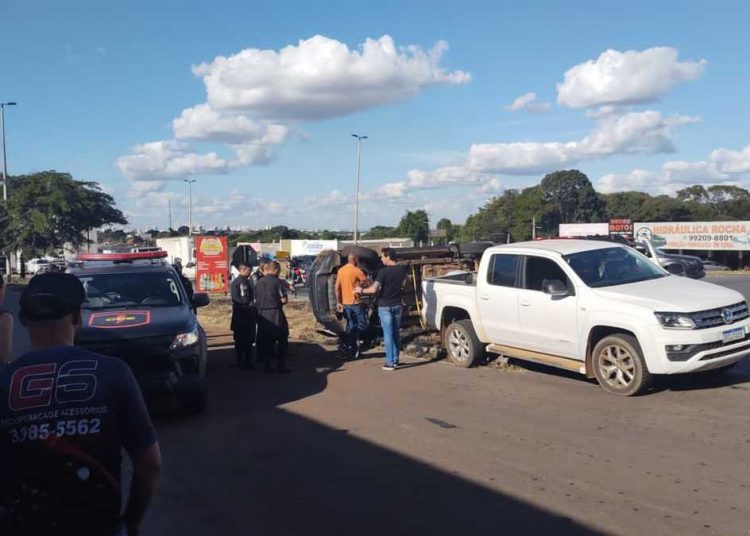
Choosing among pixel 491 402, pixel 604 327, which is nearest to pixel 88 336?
pixel 491 402

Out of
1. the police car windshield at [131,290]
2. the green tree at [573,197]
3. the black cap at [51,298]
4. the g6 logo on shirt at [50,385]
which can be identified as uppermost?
the green tree at [573,197]

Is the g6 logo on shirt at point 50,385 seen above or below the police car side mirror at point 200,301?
above

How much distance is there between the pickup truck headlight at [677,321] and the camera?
795cm

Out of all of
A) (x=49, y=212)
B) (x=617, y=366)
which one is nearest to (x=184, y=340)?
(x=617, y=366)

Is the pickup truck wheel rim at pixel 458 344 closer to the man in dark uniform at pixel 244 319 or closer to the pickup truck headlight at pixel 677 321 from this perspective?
the man in dark uniform at pixel 244 319

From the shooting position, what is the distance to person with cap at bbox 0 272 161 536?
2389 millimetres

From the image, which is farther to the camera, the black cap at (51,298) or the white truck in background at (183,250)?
the white truck in background at (183,250)

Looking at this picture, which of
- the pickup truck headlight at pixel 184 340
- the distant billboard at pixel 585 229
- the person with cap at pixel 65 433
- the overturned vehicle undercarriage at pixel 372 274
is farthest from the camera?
the distant billboard at pixel 585 229

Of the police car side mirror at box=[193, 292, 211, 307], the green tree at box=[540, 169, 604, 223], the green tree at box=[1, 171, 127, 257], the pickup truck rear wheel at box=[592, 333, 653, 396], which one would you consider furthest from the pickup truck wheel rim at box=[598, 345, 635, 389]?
the green tree at box=[540, 169, 604, 223]

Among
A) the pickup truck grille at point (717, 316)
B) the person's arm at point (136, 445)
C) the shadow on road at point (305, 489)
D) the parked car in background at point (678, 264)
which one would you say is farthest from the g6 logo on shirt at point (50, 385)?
the parked car in background at point (678, 264)

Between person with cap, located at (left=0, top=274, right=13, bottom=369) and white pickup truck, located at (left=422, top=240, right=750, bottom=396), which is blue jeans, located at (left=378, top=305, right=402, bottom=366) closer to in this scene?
white pickup truck, located at (left=422, top=240, right=750, bottom=396)

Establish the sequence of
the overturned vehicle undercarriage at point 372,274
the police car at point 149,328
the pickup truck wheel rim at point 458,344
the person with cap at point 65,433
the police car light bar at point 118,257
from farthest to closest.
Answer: the overturned vehicle undercarriage at point 372,274 → the pickup truck wheel rim at point 458,344 → the police car light bar at point 118,257 → the police car at point 149,328 → the person with cap at point 65,433

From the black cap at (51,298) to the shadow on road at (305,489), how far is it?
277 cm

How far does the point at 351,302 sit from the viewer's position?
39.0ft
